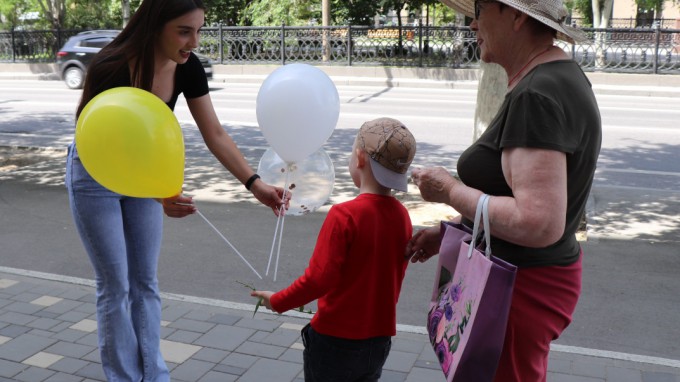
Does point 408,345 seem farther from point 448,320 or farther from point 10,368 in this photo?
point 10,368

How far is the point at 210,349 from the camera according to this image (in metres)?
4.02

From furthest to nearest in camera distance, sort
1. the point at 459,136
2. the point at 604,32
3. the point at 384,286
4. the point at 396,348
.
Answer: the point at 604,32, the point at 459,136, the point at 396,348, the point at 384,286

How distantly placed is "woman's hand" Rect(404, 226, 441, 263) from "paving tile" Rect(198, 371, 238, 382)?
1.61 meters

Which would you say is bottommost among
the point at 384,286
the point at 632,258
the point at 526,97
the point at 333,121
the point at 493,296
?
the point at 632,258

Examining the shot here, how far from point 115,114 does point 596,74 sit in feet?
61.1

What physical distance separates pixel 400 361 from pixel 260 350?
79 cm

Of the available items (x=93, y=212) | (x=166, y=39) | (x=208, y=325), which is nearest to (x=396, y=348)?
(x=208, y=325)

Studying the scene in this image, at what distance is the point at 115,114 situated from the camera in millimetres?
2564

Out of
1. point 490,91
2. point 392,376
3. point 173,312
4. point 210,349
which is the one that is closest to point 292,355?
point 210,349

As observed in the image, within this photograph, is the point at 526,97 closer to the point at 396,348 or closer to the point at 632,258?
the point at 396,348

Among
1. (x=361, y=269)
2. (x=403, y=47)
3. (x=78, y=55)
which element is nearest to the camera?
(x=361, y=269)

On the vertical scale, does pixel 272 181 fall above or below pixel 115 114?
below

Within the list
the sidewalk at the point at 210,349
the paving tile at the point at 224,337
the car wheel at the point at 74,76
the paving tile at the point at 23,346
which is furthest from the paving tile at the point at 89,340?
the car wheel at the point at 74,76

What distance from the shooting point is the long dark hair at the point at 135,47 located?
9.21ft
